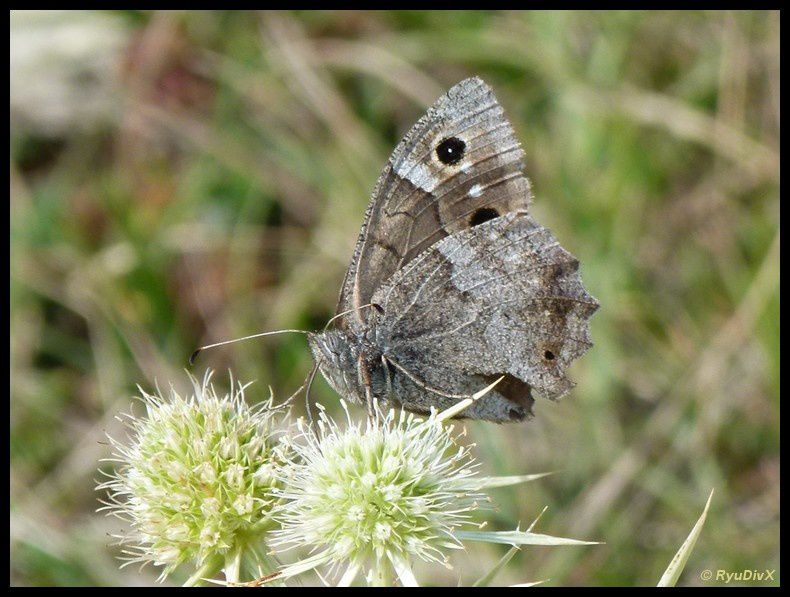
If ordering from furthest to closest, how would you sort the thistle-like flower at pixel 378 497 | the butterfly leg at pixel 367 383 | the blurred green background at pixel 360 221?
1. the blurred green background at pixel 360 221
2. the butterfly leg at pixel 367 383
3. the thistle-like flower at pixel 378 497

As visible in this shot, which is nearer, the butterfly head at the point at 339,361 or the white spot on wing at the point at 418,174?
the butterfly head at the point at 339,361

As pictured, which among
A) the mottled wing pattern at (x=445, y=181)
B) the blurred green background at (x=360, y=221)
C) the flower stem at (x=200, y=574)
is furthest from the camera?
the blurred green background at (x=360, y=221)

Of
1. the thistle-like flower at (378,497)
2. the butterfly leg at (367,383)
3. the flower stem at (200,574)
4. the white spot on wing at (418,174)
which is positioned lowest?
the flower stem at (200,574)

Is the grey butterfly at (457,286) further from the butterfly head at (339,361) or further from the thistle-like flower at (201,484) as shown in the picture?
the thistle-like flower at (201,484)

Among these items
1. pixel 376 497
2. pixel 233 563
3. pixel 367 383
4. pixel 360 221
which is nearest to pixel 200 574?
pixel 233 563

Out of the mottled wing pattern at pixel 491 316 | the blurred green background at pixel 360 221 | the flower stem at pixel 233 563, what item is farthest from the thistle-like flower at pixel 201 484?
the blurred green background at pixel 360 221

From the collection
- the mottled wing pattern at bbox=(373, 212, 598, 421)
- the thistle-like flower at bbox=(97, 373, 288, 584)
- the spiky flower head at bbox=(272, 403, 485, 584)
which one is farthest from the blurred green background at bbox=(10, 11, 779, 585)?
the thistle-like flower at bbox=(97, 373, 288, 584)

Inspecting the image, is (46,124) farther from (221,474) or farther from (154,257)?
(221,474)

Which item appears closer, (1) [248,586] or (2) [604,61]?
(1) [248,586]
